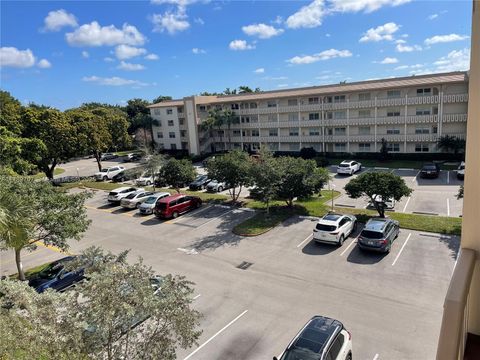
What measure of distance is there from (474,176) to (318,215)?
2147 cm

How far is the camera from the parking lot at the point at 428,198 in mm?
25375

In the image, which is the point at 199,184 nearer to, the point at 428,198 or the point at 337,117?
the point at 428,198

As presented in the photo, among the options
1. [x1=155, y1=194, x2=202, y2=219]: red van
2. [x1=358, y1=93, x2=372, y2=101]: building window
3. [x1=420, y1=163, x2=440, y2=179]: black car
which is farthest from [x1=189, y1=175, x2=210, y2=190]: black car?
[x1=358, y1=93, x2=372, y2=101]: building window

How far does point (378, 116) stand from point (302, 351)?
4103 cm

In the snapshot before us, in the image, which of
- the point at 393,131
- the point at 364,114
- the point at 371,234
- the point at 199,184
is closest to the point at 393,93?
the point at 364,114

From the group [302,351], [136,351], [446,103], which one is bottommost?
[302,351]

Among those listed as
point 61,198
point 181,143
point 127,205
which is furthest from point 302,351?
point 181,143

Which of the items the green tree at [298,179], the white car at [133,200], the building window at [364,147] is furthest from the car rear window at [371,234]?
the building window at [364,147]

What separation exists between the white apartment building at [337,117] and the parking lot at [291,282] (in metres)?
26.2

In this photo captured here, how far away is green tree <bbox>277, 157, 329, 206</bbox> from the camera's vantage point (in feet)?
81.3

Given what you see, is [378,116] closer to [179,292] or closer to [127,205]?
[127,205]

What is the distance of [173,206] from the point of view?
2714 cm

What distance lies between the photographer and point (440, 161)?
1624 inches

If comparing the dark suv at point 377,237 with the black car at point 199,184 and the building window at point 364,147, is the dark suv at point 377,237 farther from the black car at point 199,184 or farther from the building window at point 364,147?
the building window at point 364,147
